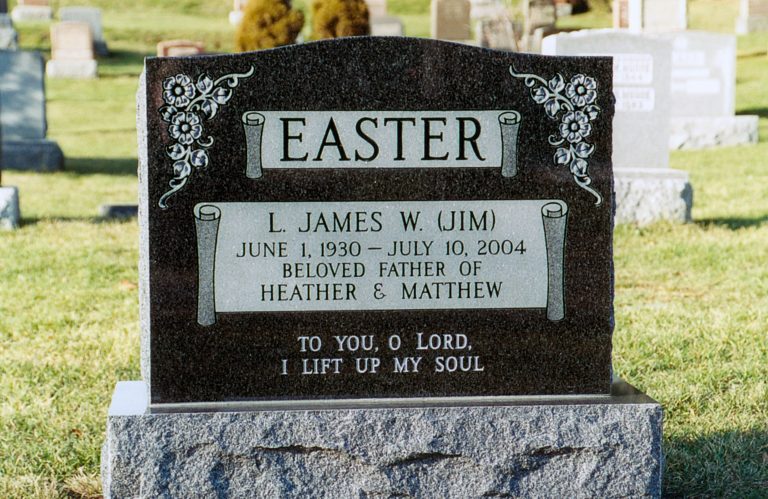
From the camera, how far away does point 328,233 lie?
2951 millimetres

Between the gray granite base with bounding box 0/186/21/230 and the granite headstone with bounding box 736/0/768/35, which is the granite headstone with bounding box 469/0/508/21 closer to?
the granite headstone with bounding box 736/0/768/35

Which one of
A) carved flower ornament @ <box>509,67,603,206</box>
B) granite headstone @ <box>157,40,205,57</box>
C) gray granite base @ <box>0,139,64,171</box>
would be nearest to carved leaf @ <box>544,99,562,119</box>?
carved flower ornament @ <box>509,67,603,206</box>

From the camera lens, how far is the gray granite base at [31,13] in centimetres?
2647

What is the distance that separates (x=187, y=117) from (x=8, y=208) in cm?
558

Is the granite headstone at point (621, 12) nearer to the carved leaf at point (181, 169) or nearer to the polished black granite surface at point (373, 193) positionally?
the polished black granite surface at point (373, 193)

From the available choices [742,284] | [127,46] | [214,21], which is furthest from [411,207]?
[214,21]

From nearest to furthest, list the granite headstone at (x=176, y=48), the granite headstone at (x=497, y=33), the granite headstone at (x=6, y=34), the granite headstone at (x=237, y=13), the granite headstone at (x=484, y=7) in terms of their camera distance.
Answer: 1. the granite headstone at (x=6, y=34)
2. the granite headstone at (x=176, y=48)
3. the granite headstone at (x=497, y=33)
4. the granite headstone at (x=484, y=7)
5. the granite headstone at (x=237, y=13)

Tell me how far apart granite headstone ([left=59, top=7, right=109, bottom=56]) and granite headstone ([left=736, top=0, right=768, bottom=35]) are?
562 inches

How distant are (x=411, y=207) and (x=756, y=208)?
6.55 metres

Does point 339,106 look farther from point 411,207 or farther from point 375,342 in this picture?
point 375,342

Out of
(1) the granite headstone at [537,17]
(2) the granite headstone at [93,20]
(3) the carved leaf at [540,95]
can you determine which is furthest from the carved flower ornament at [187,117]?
(2) the granite headstone at [93,20]

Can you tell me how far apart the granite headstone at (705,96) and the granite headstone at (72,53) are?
448 inches

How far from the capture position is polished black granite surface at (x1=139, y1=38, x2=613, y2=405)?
2.89 metres

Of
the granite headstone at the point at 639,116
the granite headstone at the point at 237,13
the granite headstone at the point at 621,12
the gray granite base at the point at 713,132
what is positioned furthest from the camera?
the granite headstone at the point at 237,13
